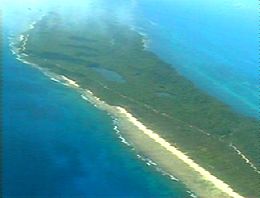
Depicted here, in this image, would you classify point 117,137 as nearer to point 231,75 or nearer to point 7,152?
point 7,152

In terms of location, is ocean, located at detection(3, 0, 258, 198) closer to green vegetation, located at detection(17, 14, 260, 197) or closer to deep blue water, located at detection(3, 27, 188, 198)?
deep blue water, located at detection(3, 27, 188, 198)

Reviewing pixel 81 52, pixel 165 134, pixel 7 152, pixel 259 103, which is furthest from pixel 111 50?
pixel 7 152

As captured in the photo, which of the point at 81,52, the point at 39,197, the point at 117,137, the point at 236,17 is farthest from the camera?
the point at 236,17

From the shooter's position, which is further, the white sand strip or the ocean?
the white sand strip

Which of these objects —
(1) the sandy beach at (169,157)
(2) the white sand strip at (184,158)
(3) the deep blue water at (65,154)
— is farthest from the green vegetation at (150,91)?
(3) the deep blue water at (65,154)

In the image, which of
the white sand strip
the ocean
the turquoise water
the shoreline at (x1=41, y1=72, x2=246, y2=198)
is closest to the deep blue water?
the ocean

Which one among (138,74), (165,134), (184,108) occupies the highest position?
(138,74)
